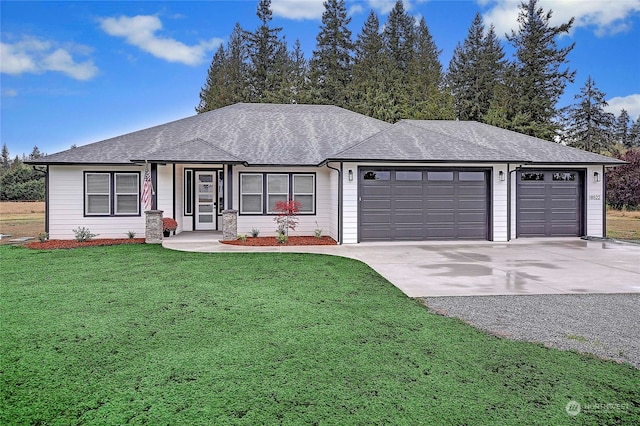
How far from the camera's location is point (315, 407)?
9.26ft

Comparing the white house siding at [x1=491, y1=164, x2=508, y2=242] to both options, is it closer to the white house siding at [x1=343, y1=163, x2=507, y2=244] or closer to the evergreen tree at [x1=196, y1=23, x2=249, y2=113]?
the white house siding at [x1=343, y1=163, x2=507, y2=244]

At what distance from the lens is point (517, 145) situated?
14773 mm

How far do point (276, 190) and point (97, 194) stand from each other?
236 inches

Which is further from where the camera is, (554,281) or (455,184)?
(455,184)

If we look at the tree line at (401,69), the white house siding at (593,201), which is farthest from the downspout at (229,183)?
the tree line at (401,69)

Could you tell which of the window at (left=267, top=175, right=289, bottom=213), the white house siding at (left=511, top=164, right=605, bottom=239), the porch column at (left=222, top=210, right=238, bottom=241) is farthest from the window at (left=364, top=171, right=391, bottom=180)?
the white house siding at (left=511, top=164, right=605, bottom=239)

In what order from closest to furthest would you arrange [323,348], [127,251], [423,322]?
[323,348]
[423,322]
[127,251]

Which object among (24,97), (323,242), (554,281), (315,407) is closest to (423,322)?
(315,407)

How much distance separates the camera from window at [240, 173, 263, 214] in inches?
550

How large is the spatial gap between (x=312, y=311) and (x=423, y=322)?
4.55 feet

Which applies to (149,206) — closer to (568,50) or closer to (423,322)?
(423,322)

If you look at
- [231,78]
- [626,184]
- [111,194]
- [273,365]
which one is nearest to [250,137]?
[111,194]

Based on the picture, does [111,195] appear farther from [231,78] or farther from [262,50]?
[262,50]

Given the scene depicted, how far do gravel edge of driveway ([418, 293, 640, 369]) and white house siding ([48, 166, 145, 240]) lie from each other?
38.0 ft
